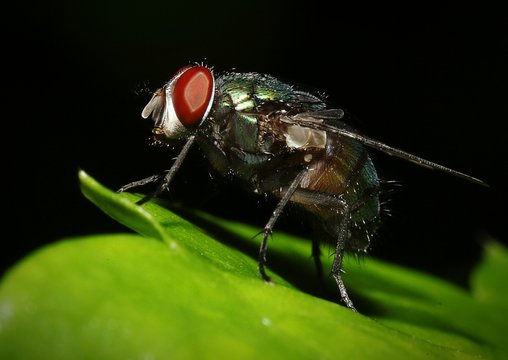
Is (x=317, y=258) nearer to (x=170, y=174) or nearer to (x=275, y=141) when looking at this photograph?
(x=275, y=141)

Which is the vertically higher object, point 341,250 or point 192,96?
point 192,96

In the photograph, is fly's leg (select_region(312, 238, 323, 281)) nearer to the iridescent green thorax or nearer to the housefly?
the housefly

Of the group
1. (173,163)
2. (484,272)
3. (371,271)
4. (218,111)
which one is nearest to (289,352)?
(173,163)

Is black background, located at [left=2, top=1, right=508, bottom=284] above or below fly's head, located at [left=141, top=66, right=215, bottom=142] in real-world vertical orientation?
below

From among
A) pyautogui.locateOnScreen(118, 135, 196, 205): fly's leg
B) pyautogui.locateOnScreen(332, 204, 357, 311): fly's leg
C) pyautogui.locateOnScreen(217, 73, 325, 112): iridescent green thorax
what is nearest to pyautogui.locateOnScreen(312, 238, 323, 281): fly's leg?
pyautogui.locateOnScreen(332, 204, 357, 311): fly's leg

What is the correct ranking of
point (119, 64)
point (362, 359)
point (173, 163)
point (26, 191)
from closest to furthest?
point (362, 359) < point (173, 163) < point (26, 191) < point (119, 64)

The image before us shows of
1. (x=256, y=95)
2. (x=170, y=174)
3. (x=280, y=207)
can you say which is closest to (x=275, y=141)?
(x=256, y=95)

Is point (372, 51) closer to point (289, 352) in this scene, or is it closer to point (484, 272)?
point (484, 272)
